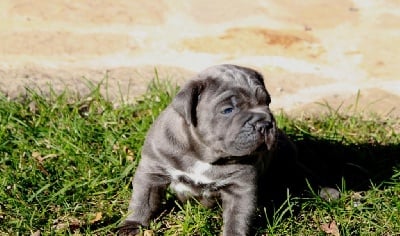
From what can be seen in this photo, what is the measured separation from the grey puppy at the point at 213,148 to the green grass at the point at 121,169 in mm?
185

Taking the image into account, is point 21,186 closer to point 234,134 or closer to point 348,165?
point 234,134

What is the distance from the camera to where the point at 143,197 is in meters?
4.85

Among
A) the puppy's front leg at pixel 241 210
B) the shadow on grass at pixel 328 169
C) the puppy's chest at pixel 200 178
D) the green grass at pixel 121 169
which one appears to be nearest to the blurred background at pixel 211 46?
the green grass at pixel 121 169

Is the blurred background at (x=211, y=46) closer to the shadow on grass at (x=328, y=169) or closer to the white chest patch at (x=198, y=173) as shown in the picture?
the shadow on grass at (x=328, y=169)

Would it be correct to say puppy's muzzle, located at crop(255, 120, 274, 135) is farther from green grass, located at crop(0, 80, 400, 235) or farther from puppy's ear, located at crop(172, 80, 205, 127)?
green grass, located at crop(0, 80, 400, 235)

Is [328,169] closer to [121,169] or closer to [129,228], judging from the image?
[121,169]

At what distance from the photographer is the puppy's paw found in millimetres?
4812

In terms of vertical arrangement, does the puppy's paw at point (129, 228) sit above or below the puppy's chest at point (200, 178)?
below

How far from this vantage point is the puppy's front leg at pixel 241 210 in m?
4.71

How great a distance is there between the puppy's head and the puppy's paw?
722 mm

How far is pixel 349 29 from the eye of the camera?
311 inches

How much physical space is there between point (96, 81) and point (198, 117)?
7.17 ft

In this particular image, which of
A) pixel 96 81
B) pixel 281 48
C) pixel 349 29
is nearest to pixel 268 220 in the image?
pixel 96 81

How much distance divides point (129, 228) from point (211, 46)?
2.93 m
